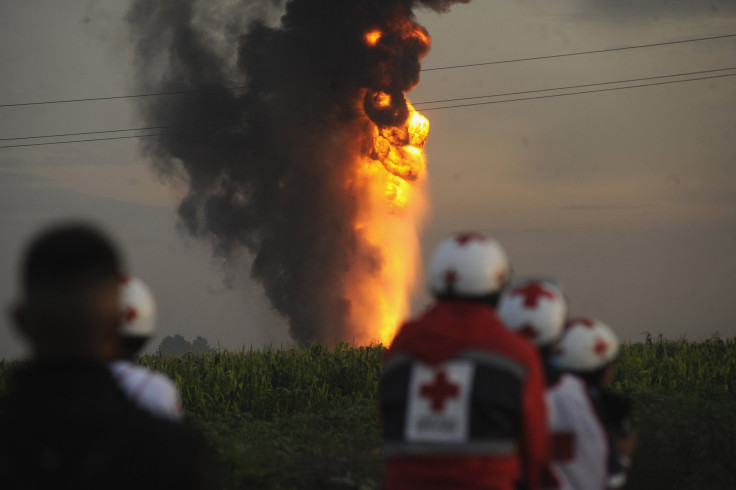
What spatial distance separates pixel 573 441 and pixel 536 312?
2.56 feet

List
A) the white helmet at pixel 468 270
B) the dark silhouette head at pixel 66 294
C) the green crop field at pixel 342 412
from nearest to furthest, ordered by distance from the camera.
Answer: the dark silhouette head at pixel 66 294 < the white helmet at pixel 468 270 < the green crop field at pixel 342 412

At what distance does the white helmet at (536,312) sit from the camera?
562cm

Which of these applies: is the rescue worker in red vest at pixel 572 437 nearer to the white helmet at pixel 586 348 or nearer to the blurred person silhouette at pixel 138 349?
the white helmet at pixel 586 348

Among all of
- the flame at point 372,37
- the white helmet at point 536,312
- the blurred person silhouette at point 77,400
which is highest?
the flame at point 372,37

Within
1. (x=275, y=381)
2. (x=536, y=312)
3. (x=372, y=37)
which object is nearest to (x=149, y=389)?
(x=536, y=312)

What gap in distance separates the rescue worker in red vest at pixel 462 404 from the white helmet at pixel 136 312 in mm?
2088

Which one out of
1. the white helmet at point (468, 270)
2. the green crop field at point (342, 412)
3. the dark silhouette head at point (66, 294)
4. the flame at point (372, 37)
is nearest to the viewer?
the dark silhouette head at point (66, 294)

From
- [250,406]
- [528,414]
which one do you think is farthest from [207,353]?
[528,414]

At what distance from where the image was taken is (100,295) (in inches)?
103

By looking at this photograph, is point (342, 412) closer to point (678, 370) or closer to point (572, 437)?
point (678, 370)

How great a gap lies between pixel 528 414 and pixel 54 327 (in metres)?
2.59

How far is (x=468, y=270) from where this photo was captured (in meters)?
4.85

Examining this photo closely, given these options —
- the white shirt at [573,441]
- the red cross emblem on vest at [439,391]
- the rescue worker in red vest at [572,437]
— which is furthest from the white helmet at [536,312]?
the red cross emblem on vest at [439,391]

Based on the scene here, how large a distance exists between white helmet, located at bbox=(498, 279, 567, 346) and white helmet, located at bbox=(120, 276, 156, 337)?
90.0 inches
